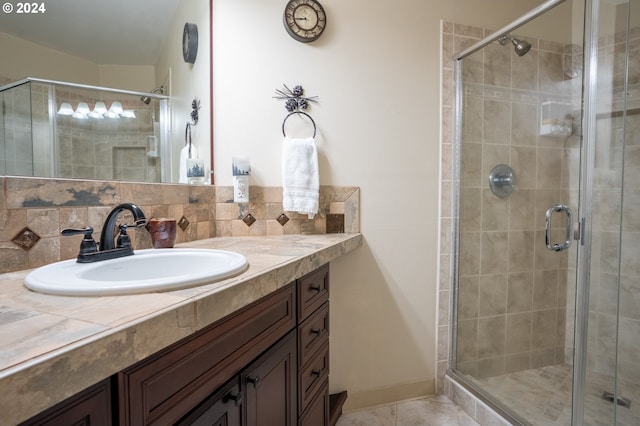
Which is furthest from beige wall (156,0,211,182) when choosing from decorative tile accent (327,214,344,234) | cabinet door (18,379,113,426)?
cabinet door (18,379,113,426)

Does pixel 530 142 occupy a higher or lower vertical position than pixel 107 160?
higher

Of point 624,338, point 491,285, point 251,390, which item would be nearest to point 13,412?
point 251,390

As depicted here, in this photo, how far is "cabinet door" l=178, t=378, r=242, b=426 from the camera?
60 centimetres

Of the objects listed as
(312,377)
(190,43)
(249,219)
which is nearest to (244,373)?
(312,377)

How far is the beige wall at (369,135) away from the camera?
1.48m

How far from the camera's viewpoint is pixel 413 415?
1.58 m

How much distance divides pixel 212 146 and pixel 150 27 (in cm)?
52

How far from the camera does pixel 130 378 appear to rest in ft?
1.53

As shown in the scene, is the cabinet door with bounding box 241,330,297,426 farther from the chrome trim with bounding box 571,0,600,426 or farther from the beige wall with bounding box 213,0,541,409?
the chrome trim with bounding box 571,0,600,426

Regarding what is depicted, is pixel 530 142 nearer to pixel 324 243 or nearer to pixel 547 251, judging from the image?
pixel 547 251

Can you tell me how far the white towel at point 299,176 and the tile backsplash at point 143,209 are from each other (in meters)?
0.09

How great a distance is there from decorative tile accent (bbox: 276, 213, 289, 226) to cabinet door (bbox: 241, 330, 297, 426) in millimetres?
656

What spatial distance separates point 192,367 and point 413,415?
1449 millimetres

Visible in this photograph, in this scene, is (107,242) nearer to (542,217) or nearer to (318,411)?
(318,411)
